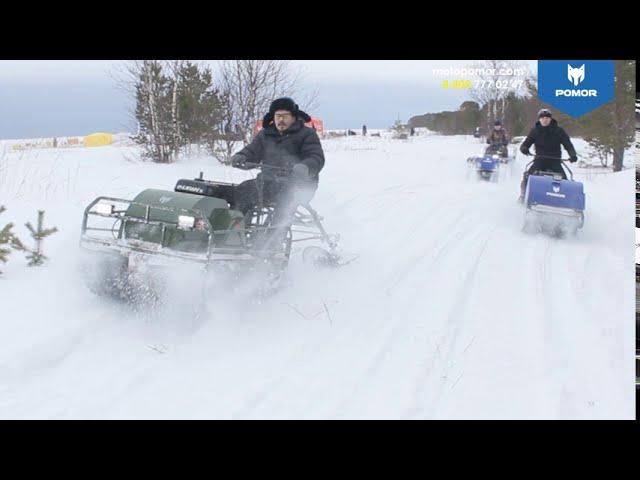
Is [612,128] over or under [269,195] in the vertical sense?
over

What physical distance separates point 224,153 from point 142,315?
887cm

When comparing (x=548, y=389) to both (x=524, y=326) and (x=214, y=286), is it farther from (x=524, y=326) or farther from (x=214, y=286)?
(x=214, y=286)

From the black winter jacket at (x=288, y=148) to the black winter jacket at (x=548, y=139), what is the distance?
4908 millimetres

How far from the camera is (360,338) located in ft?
16.0

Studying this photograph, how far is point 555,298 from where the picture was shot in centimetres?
582

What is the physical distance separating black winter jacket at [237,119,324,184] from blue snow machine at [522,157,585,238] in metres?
Answer: 3.70

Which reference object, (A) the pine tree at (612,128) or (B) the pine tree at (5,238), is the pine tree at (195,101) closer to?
(B) the pine tree at (5,238)

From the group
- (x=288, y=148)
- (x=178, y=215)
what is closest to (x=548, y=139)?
(x=288, y=148)

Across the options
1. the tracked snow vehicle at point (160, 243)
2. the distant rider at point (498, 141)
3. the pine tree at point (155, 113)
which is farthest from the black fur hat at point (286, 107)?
the distant rider at point (498, 141)

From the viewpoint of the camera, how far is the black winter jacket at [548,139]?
9.90 meters

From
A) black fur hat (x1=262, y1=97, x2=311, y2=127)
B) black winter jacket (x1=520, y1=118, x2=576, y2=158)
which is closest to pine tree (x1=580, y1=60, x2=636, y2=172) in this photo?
black winter jacket (x1=520, y1=118, x2=576, y2=158)

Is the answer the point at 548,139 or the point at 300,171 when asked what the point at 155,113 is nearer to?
the point at 548,139

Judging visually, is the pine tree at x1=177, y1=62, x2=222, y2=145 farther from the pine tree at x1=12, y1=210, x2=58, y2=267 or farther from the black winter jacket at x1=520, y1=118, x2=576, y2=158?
the pine tree at x1=12, y1=210, x2=58, y2=267

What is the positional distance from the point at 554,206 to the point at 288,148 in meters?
4.16
